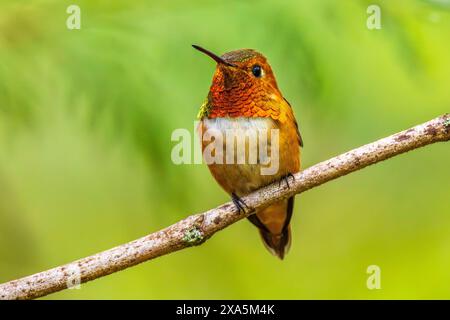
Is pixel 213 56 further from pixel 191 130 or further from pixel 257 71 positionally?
pixel 257 71

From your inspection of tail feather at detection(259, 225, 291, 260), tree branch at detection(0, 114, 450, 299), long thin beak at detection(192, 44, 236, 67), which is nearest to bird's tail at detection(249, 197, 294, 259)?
tail feather at detection(259, 225, 291, 260)

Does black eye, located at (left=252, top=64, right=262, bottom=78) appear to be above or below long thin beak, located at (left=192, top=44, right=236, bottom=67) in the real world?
above

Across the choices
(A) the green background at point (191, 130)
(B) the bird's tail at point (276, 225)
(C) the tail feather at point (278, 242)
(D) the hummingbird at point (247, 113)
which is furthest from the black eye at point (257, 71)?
(C) the tail feather at point (278, 242)

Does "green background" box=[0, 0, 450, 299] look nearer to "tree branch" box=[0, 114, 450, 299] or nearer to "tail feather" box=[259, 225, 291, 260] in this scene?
"tree branch" box=[0, 114, 450, 299]

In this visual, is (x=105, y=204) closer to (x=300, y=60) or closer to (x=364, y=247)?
(x=364, y=247)
